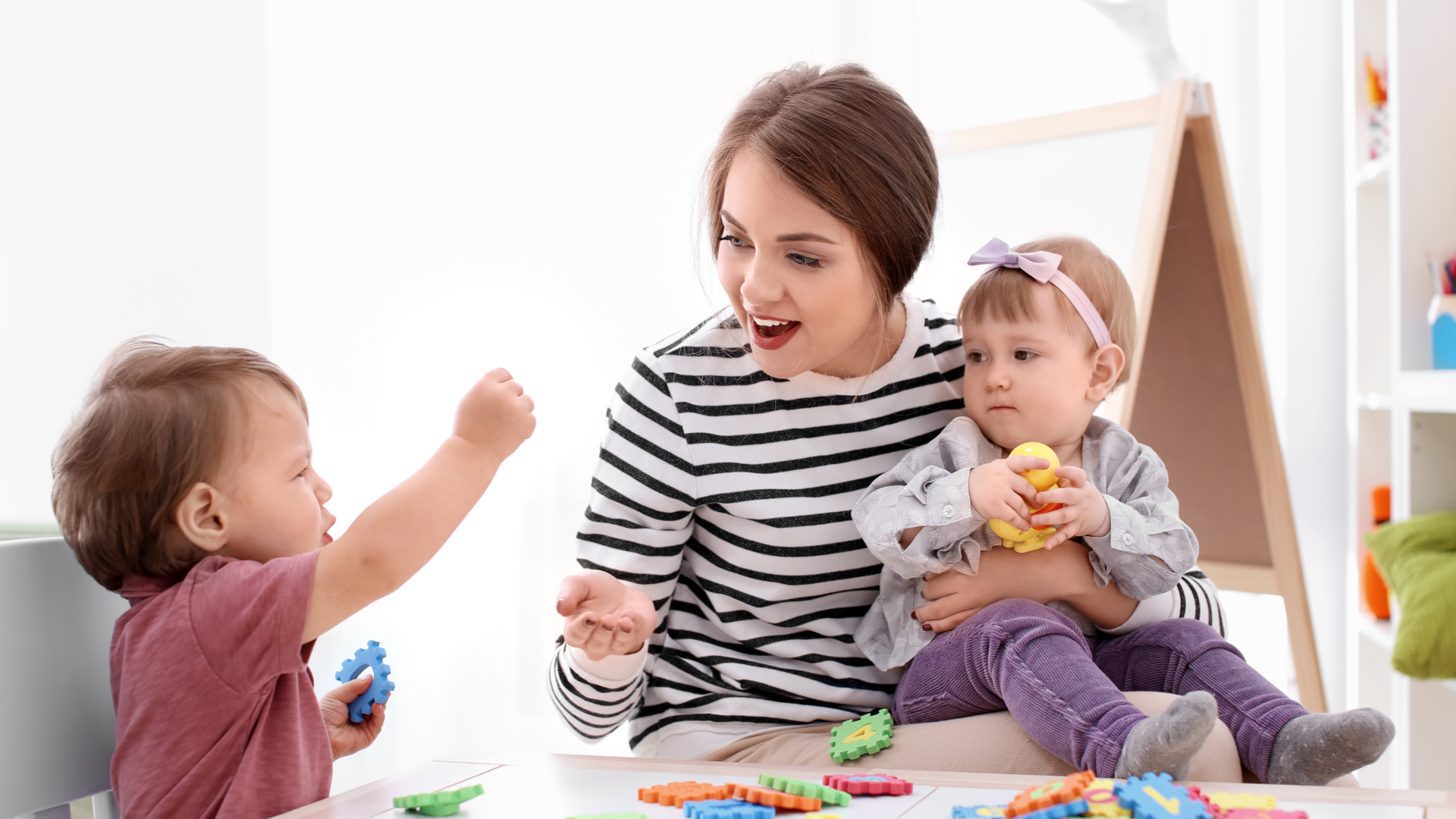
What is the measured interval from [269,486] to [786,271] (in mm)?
502

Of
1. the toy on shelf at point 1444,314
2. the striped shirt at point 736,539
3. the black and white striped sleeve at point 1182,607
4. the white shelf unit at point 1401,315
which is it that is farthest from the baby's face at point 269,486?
the toy on shelf at point 1444,314

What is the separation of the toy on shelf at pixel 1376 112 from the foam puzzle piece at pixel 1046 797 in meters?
1.59

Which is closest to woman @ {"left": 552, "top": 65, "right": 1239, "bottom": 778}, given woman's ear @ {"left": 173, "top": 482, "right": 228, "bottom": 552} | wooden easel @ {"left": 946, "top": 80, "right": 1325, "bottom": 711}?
woman's ear @ {"left": 173, "top": 482, "right": 228, "bottom": 552}

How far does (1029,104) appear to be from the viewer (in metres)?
2.40

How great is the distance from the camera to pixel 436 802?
2.38 feet

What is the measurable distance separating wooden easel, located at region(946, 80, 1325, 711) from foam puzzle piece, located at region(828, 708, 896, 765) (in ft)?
2.93

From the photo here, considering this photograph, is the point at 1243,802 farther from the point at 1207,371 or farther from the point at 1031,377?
the point at 1207,371

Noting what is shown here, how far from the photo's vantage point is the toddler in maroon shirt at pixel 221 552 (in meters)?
0.75

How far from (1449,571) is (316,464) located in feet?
6.14

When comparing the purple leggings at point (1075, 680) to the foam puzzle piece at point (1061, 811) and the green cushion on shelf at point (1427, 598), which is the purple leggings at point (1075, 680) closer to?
the foam puzzle piece at point (1061, 811)

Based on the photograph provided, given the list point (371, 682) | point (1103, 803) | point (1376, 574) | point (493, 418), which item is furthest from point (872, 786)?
point (1376, 574)

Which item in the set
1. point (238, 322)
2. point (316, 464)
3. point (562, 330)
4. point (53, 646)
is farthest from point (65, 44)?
point (53, 646)

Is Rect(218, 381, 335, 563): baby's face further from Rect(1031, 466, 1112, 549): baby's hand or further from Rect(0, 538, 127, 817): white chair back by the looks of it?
Rect(1031, 466, 1112, 549): baby's hand

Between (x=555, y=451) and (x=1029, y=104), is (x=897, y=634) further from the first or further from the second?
(x=1029, y=104)
